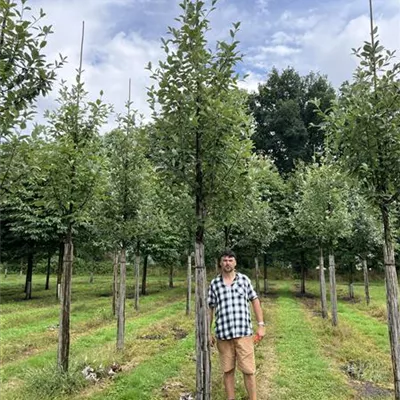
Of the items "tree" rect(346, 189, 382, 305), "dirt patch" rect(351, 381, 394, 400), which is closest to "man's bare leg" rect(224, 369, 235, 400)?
"dirt patch" rect(351, 381, 394, 400)

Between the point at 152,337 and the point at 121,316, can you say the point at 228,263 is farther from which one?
the point at 152,337

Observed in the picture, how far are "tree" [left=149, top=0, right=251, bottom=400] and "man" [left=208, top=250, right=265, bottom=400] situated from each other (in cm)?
26

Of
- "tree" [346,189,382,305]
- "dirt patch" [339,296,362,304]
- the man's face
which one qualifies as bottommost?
"dirt patch" [339,296,362,304]

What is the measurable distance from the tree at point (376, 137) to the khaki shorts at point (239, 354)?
2.09 meters

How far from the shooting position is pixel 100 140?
8.45 m

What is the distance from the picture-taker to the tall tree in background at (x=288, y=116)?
4222cm

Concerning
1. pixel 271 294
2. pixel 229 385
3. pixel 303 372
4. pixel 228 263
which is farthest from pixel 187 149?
pixel 271 294

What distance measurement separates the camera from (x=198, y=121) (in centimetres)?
567

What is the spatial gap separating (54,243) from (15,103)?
2065 cm

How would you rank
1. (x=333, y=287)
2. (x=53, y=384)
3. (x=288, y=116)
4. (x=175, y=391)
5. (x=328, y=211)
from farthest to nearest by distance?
(x=288, y=116)
(x=328, y=211)
(x=333, y=287)
(x=53, y=384)
(x=175, y=391)

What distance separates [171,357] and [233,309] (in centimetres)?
449

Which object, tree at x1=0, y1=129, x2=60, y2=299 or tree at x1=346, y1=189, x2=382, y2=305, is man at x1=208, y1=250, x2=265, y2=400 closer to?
tree at x1=0, y1=129, x2=60, y2=299

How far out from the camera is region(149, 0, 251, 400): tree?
18.4 feet

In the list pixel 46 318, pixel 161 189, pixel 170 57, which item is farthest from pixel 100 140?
pixel 46 318
